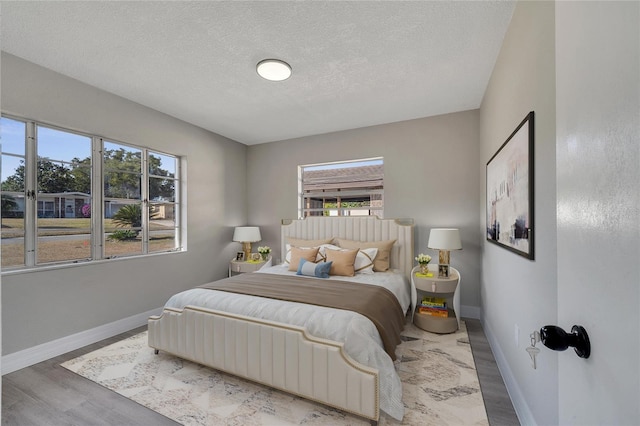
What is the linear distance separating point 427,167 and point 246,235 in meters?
2.91

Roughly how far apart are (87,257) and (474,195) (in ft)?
14.8

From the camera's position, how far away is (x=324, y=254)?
11.7 feet

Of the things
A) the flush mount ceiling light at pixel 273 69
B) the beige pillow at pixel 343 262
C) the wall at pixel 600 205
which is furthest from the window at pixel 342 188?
the wall at pixel 600 205

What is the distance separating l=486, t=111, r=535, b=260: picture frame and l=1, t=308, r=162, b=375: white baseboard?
12.8ft

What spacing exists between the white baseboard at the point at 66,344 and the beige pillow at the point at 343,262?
7.78ft

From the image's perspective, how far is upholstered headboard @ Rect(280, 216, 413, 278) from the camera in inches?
143

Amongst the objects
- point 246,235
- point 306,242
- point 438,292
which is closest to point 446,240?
point 438,292

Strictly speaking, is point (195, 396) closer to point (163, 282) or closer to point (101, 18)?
point (163, 282)

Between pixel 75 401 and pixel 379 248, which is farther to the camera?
pixel 379 248

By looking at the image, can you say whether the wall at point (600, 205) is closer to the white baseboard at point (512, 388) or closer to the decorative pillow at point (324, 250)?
the white baseboard at point (512, 388)

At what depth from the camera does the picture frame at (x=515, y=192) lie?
1625 millimetres

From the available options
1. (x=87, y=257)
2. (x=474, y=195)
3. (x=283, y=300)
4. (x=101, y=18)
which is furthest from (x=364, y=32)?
(x=87, y=257)

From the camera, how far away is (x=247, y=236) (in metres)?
4.48

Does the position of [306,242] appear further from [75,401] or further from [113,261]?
[75,401]
